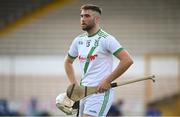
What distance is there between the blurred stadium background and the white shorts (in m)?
8.77

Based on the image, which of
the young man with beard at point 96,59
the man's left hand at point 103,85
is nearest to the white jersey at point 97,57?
the young man with beard at point 96,59

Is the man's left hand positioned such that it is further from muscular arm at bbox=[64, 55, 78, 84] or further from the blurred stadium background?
the blurred stadium background

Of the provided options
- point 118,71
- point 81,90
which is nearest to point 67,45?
point 81,90

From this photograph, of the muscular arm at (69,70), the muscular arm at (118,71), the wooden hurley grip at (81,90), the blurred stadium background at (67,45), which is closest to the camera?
the muscular arm at (118,71)

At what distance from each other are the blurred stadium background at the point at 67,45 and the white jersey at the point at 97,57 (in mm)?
8787

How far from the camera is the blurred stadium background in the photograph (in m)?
15.1


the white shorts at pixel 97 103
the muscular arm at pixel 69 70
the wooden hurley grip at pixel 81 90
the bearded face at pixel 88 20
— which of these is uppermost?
the bearded face at pixel 88 20

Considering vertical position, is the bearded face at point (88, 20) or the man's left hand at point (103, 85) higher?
the bearded face at point (88, 20)

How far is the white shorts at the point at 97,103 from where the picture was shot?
19.2ft

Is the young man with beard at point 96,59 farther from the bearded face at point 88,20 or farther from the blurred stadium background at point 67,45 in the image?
the blurred stadium background at point 67,45

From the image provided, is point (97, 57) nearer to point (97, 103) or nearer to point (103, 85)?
point (103, 85)

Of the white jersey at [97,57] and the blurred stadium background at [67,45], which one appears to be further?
the blurred stadium background at [67,45]

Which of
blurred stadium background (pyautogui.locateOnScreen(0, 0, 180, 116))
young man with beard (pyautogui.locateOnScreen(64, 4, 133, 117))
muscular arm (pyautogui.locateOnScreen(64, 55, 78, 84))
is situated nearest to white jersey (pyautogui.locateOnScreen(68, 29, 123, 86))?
young man with beard (pyautogui.locateOnScreen(64, 4, 133, 117))

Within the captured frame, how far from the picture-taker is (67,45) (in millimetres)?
15750
